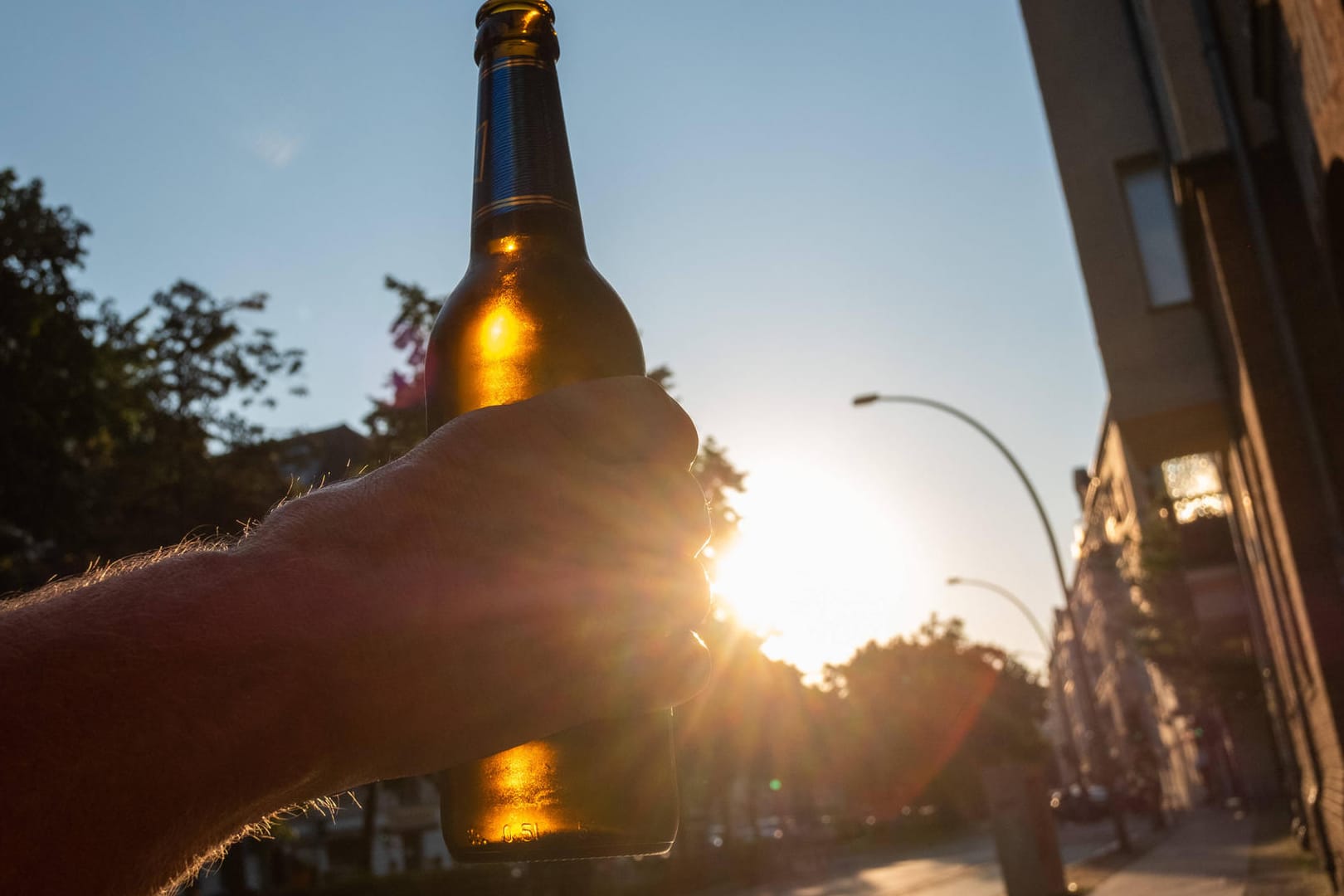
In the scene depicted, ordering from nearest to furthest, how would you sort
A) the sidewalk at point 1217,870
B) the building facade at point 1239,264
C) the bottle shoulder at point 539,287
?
the bottle shoulder at point 539,287, the building facade at point 1239,264, the sidewalk at point 1217,870

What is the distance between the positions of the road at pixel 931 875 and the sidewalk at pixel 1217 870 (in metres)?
2.55

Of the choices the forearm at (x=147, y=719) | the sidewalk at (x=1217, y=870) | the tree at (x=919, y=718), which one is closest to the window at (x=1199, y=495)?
the sidewalk at (x=1217, y=870)

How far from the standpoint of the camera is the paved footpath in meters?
16.7

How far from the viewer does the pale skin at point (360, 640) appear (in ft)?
3.02

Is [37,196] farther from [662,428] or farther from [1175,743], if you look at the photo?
[1175,743]

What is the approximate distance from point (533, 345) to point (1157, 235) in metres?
15.3

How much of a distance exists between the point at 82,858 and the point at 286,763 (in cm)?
17

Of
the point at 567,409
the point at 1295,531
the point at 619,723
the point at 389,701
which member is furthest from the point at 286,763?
the point at 1295,531

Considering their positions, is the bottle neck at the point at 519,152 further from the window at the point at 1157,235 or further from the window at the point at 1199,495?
the window at the point at 1199,495

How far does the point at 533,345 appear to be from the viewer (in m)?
1.85

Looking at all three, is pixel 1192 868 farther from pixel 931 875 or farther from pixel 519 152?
pixel 519 152

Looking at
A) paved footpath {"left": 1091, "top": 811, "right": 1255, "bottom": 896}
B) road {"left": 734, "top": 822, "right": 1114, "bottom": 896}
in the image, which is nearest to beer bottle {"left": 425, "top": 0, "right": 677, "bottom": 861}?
paved footpath {"left": 1091, "top": 811, "right": 1255, "bottom": 896}

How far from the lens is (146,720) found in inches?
37.1

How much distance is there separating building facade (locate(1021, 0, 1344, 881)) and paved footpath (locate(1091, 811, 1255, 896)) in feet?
6.04
